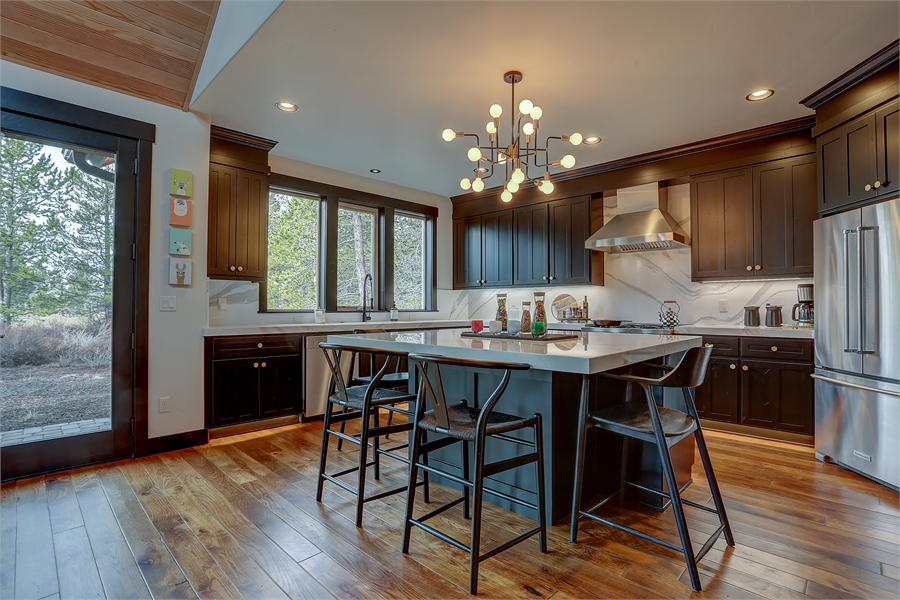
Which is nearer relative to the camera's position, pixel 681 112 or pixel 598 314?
pixel 681 112

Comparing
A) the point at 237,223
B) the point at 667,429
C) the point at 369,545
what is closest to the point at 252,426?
the point at 237,223

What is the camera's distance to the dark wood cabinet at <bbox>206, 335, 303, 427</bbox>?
11.8 ft

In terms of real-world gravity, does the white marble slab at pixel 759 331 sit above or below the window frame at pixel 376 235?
below

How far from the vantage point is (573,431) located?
221cm

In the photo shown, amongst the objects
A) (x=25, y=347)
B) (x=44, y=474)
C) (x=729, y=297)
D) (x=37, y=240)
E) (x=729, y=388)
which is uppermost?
(x=37, y=240)

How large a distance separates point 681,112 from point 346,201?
3.40 m

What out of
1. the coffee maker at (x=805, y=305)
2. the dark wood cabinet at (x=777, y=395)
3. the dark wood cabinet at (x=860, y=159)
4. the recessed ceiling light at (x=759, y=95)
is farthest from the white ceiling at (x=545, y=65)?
the dark wood cabinet at (x=777, y=395)

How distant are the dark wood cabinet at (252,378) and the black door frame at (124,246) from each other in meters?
0.49

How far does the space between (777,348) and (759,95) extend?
188 cm

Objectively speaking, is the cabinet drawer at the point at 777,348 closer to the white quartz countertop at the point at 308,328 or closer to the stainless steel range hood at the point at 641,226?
the stainless steel range hood at the point at 641,226

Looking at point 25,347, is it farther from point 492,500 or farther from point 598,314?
point 598,314

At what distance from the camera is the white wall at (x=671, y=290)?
412 centimetres

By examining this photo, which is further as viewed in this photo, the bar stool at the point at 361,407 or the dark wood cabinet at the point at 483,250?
the dark wood cabinet at the point at 483,250

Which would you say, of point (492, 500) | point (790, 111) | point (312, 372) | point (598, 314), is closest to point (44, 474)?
point (312, 372)
